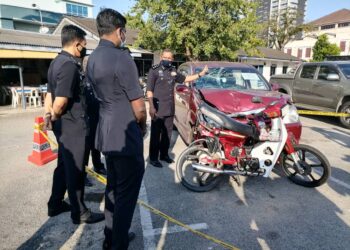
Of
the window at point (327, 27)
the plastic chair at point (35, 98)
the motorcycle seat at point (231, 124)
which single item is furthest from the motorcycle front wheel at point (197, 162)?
the window at point (327, 27)

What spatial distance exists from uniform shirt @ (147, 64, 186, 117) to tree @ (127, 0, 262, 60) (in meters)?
9.58

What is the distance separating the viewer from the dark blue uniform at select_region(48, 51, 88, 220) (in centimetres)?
249

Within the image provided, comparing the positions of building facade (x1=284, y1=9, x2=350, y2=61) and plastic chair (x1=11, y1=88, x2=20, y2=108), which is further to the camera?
building facade (x1=284, y1=9, x2=350, y2=61)

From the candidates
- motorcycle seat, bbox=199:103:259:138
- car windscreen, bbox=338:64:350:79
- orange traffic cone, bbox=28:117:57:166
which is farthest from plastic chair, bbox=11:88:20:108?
car windscreen, bbox=338:64:350:79

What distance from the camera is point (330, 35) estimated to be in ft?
151

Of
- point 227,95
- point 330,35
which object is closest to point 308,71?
point 227,95

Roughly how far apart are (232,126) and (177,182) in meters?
1.31

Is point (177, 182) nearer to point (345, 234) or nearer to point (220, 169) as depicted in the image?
point (220, 169)

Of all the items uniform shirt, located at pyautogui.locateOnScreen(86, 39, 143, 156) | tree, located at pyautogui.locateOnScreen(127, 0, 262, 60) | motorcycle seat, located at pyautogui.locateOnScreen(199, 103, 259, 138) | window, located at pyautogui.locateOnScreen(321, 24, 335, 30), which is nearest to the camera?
uniform shirt, located at pyautogui.locateOnScreen(86, 39, 143, 156)

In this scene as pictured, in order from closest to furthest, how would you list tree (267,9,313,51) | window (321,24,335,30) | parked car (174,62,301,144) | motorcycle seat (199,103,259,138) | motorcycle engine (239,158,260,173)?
motorcycle seat (199,103,259,138), motorcycle engine (239,158,260,173), parked car (174,62,301,144), tree (267,9,313,51), window (321,24,335,30)

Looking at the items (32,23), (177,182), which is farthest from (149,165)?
(32,23)

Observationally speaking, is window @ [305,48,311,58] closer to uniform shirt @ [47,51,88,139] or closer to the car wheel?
the car wheel

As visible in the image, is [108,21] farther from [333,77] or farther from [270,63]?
[270,63]

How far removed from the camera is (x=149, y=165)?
15.3ft
